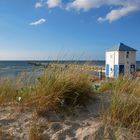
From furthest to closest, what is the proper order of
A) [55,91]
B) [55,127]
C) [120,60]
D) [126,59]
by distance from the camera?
[126,59] < [120,60] < [55,91] < [55,127]

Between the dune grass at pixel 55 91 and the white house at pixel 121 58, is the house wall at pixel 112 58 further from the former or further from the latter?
the dune grass at pixel 55 91

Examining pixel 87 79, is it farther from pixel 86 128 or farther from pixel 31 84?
pixel 86 128

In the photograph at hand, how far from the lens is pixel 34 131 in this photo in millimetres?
3656

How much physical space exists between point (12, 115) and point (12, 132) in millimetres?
635

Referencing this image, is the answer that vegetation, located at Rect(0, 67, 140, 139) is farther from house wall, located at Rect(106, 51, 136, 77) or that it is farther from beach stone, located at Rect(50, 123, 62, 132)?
house wall, located at Rect(106, 51, 136, 77)

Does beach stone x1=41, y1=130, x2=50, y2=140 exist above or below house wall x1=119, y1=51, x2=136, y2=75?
below

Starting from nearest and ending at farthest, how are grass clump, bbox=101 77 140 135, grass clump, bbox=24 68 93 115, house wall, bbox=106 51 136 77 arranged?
grass clump, bbox=101 77 140 135 → grass clump, bbox=24 68 93 115 → house wall, bbox=106 51 136 77

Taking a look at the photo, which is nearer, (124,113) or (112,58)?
(124,113)

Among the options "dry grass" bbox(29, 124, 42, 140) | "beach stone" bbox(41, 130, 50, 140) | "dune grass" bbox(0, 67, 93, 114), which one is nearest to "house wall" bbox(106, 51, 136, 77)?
"dune grass" bbox(0, 67, 93, 114)

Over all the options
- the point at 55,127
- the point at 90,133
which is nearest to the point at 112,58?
the point at 55,127

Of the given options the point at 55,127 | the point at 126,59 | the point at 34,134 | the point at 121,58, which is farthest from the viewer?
the point at 126,59

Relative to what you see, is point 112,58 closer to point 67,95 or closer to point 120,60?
point 120,60

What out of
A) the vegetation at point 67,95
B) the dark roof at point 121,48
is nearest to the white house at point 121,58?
the dark roof at point 121,48

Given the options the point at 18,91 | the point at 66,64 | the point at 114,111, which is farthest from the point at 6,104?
the point at 114,111
